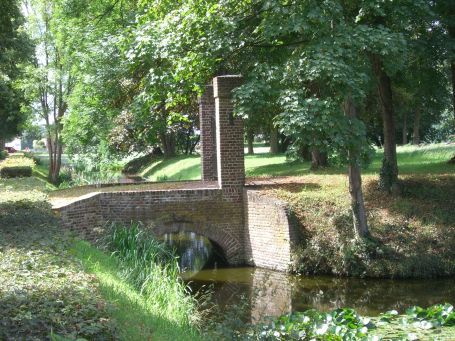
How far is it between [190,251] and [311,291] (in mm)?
6815

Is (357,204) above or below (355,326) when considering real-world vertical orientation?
above

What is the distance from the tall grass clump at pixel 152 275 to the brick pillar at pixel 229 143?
2.94 meters

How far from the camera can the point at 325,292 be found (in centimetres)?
1359

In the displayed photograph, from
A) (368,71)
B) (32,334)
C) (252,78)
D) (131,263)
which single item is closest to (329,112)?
(252,78)

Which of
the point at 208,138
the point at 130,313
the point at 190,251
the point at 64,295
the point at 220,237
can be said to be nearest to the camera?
the point at 64,295

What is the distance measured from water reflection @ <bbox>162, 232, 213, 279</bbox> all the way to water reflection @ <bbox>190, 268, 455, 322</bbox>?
41.7 inches

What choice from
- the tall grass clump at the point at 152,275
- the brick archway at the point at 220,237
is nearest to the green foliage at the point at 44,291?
the tall grass clump at the point at 152,275

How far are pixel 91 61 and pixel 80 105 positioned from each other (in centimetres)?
278

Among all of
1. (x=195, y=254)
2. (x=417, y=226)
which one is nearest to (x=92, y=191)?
(x=195, y=254)

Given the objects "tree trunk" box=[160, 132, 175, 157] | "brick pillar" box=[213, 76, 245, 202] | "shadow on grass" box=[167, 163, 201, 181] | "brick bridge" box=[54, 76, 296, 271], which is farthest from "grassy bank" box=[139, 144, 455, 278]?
"tree trunk" box=[160, 132, 175, 157]

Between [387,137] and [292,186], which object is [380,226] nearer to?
[292,186]

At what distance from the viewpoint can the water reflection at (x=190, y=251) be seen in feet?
54.9

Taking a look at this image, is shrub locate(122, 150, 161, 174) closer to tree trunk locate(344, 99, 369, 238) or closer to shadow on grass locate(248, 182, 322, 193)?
shadow on grass locate(248, 182, 322, 193)

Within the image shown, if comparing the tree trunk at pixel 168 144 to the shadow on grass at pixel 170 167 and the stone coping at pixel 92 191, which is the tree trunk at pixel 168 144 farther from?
the stone coping at pixel 92 191
